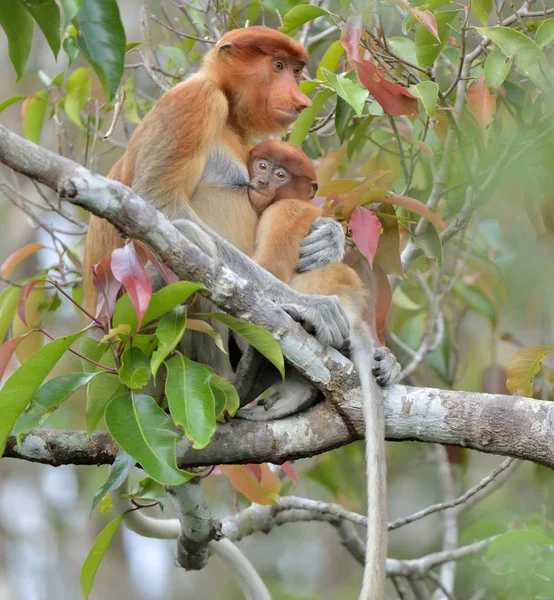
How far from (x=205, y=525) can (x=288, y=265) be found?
A: 3.81 feet

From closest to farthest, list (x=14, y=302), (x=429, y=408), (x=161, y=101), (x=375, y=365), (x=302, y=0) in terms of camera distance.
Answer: (x=429, y=408) → (x=375, y=365) → (x=161, y=101) → (x=14, y=302) → (x=302, y=0)

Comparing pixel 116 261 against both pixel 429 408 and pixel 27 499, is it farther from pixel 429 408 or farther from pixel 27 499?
pixel 27 499

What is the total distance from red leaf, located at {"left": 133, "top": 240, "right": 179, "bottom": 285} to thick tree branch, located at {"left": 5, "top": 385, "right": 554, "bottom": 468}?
2.47ft

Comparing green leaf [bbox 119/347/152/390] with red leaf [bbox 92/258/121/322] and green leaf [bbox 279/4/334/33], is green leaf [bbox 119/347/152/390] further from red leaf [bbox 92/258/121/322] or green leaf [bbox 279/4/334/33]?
green leaf [bbox 279/4/334/33]

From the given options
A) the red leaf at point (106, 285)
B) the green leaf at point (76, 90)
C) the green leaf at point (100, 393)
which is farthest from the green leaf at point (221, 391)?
the green leaf at point (76, 90)

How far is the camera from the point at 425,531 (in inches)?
337

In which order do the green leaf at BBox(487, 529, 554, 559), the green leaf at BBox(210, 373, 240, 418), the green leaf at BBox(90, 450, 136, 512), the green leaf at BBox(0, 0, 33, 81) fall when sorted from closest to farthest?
the green leaf at BBox(0, 0, 33, 81) < the green leaf at BBox(487, 529, 554, 559) < the green leaf at BBox(210, 373, 240, 418) < the green leaf at BBox(90, 450, 136, 512)

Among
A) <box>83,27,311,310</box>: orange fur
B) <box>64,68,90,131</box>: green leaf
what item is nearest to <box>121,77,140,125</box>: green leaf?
<box>64,68,90,131</box>: green leaf

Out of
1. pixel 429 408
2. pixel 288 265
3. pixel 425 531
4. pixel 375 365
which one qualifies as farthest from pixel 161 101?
pixel 425 531

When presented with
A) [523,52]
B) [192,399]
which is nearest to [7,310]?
[192,399]

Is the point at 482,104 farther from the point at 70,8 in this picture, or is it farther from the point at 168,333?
the point at 70,8

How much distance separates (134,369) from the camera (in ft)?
9.06

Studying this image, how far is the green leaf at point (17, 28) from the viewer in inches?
101

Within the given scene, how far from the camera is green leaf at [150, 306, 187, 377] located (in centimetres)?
261
